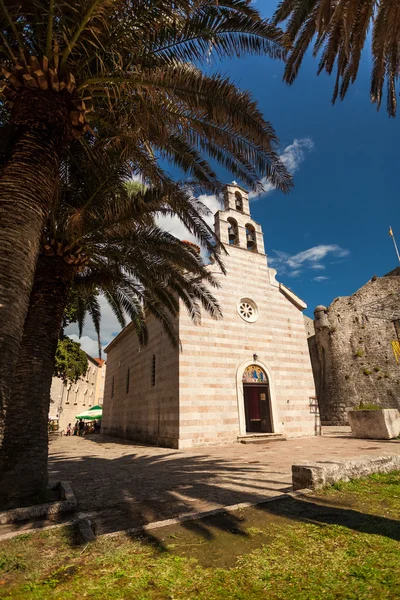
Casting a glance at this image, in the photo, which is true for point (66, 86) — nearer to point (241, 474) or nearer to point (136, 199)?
point (136, 199)

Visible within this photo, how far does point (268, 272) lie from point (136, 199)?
11.7 m

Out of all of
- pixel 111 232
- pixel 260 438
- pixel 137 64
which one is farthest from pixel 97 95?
pixel 260 438

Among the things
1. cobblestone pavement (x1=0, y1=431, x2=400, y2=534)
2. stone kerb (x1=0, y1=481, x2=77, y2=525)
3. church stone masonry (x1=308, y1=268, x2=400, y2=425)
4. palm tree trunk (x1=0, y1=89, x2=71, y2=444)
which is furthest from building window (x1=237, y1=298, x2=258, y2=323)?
church stone masonry (x1=308, y1=268, x2=400, y2=425)

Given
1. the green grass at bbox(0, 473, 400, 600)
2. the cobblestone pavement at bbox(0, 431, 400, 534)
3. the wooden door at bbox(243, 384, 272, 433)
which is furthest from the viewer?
the wooden door at bbox(243, 384, 272, 433)

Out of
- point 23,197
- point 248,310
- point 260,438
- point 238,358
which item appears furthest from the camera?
point 248,310

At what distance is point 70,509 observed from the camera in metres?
4.39

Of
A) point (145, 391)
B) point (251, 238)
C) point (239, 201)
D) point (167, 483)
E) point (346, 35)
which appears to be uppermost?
point (239, 201)

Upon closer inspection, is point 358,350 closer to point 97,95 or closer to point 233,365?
point 233,365

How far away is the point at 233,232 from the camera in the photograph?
1689cm

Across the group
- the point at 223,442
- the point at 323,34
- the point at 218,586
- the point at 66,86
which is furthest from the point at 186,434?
the point at 323,34

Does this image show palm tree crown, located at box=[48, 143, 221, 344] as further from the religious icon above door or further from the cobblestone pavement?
the religious icon above door

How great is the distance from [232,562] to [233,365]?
11387 millimetres

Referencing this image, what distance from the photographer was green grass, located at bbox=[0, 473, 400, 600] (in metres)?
2.30

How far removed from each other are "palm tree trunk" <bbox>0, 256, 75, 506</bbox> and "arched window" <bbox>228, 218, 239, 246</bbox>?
1193 centimetres
